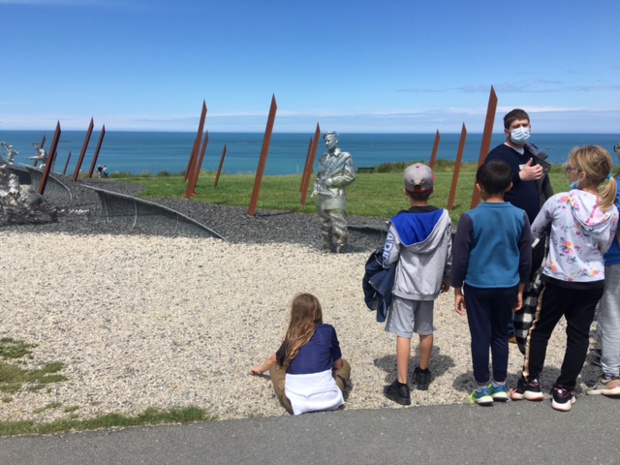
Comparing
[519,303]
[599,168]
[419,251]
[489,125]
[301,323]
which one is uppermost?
[489,125]

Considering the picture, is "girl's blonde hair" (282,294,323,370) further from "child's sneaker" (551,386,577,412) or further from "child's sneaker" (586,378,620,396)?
"child's sneaker" (586,378,620,396)

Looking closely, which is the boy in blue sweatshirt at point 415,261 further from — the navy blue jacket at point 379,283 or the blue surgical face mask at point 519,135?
the blue surgical face mask at point 519,135

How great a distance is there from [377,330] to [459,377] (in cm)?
125

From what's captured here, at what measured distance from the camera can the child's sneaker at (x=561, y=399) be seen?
12.3 feet

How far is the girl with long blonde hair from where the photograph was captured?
3652 mm

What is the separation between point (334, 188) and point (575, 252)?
5.27 metres

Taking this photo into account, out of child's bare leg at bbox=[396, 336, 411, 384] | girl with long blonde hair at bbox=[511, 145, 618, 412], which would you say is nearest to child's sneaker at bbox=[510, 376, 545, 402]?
girl with long blonde hair at bbox=[511, 145, 618, 412]

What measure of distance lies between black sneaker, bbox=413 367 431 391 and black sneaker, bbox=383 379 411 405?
0.93 ft

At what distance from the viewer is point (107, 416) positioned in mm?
3736

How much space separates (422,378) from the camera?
4254 mm

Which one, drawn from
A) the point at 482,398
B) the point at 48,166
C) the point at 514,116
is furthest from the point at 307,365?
the point at 48,166

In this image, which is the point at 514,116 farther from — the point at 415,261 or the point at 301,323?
the point at 301,323

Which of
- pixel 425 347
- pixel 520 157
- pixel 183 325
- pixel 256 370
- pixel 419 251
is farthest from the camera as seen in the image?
pixel 183 325

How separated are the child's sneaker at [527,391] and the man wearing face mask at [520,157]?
1220 millimetres
